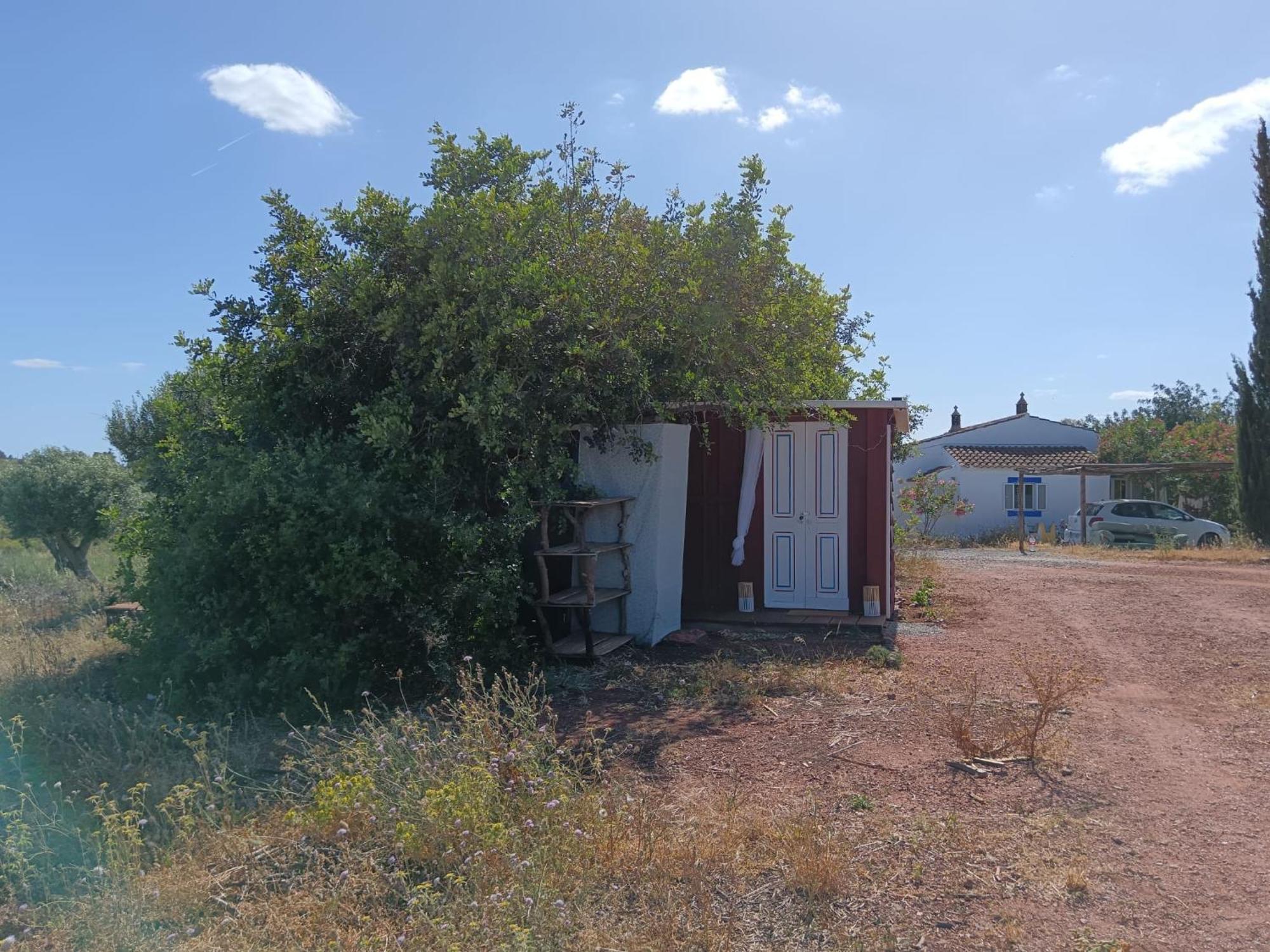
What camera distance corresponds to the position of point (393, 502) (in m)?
6.88

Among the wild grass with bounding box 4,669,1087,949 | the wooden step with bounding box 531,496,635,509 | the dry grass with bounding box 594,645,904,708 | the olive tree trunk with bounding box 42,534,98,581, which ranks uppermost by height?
the wooden step with bounding box 531,496,635,509

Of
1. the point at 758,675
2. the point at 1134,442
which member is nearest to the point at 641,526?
the point at 758,675

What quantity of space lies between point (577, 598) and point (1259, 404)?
2192 centimetres

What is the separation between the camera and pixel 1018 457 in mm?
33094

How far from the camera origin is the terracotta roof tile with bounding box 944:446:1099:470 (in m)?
31.6

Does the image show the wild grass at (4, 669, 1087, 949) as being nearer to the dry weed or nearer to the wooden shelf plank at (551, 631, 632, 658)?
the dry weed

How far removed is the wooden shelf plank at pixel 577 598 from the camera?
771 centimetres

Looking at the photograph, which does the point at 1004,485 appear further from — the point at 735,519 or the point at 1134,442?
the point at 735,519

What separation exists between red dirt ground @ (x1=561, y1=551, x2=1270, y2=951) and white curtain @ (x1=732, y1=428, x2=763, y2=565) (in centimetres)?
124

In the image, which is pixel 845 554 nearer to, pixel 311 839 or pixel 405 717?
pixel 405 717

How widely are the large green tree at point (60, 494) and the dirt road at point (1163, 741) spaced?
12260mm

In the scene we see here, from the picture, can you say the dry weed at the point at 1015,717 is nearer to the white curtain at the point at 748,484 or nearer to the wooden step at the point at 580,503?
the wooden step at the point at 580,503

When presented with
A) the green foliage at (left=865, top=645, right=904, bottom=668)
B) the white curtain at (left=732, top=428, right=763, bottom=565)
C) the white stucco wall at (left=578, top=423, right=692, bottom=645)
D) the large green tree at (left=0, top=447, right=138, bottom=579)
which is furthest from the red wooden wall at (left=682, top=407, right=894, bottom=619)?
the large green tree at (left=0, top=447, right=138, bottom=579)

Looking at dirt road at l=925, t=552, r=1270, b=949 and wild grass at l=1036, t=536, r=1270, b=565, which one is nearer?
dirt road at l=925, t=552, r=1270, b=949
